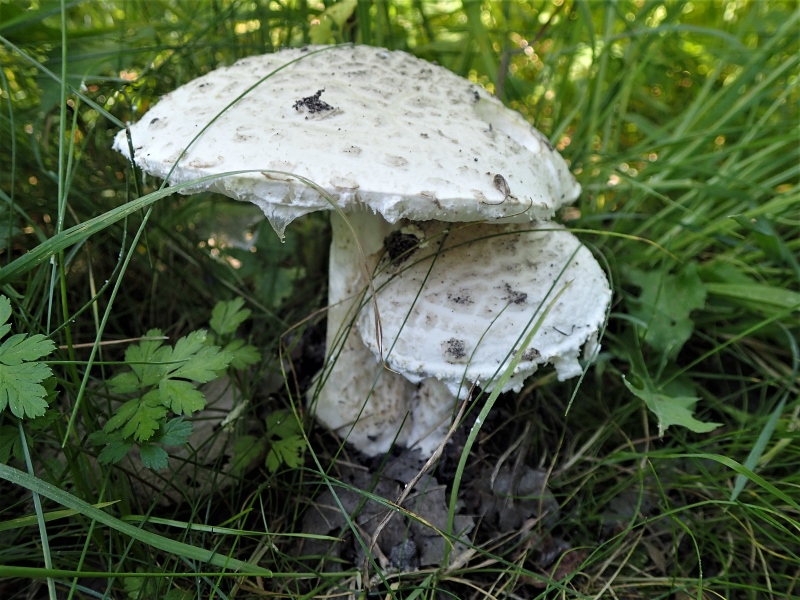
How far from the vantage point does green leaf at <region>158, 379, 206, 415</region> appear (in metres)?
1.38

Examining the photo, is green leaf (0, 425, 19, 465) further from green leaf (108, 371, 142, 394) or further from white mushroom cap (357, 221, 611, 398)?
white mushroom cap (357, 221, 611, 398)

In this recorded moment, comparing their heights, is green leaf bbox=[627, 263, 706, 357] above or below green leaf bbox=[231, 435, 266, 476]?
above

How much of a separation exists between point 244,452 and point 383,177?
1.03 meters

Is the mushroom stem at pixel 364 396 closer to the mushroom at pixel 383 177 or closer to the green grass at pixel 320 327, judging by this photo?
the mushroom at pixel 383 177

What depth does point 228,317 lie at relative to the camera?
5.84 feet

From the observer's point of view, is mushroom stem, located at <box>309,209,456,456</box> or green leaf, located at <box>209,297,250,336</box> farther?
mushroom stem, located at <box>309,209,456,456</box>

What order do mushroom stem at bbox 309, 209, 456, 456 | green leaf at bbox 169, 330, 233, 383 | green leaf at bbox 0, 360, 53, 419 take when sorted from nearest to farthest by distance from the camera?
green leaf at bbox 0, 360, 53, 419
green leaf at bbox 169, 330, 233, 383
mushroom stem at bbox 309, 209, 456, 456

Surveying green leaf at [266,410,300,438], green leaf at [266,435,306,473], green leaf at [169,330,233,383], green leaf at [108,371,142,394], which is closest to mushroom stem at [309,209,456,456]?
green leaf at [266,410,300,438]

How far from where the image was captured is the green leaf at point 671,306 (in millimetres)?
2074

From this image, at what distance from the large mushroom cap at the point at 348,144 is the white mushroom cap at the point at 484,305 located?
0.71 ft

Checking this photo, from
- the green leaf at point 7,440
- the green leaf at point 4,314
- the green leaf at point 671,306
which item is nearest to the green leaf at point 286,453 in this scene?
the green leaf at point 7,440

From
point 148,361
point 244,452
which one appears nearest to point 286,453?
point 244,452

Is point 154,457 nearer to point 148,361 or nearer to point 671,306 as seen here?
point 148,361

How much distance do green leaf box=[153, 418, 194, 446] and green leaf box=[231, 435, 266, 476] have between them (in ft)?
1.10
